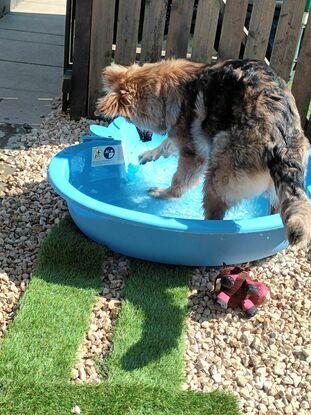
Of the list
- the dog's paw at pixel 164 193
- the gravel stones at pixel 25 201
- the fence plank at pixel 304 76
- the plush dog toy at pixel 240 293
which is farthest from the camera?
the fence plank at pixel 304 76

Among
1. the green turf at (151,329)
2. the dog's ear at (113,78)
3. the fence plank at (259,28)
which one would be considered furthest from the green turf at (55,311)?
the fence plank at (259,28)

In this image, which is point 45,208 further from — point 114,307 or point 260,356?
point 260,356

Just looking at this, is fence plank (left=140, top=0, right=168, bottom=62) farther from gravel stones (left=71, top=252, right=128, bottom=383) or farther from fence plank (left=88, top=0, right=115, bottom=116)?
gravel stones (left=71, top=252, right=128, bottom=383)

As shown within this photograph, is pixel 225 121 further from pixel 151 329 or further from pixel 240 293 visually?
pixel 151 329

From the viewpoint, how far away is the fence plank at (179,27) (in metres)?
5.82

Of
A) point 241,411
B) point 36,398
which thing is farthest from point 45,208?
point 241,411

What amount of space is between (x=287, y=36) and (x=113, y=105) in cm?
281

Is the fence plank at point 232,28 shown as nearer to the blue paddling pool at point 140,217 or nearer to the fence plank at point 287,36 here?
the fence plank at point 287,36

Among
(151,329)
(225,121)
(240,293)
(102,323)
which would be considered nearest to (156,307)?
(151,329)

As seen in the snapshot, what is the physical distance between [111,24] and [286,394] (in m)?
4.36

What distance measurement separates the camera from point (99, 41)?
19.7ft

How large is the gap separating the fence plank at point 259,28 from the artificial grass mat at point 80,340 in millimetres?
3020

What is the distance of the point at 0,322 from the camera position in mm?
3500

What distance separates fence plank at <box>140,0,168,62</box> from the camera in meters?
5.84
